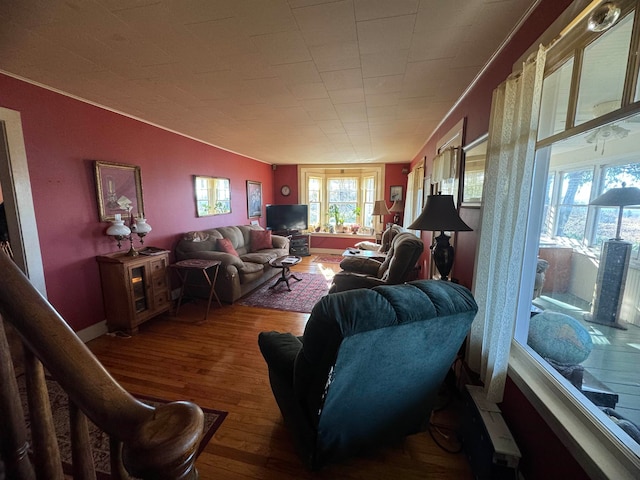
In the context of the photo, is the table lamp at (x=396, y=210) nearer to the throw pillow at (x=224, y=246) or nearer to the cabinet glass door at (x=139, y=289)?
the throw pillow at (x=224, y=246)

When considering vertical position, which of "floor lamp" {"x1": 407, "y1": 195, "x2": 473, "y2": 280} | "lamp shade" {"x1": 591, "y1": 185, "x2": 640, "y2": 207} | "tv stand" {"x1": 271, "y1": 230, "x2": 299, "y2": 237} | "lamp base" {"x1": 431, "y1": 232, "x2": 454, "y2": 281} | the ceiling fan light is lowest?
"tv stand" {"x1": 271, "y1": 230, "x2": 299, "y2": 237}

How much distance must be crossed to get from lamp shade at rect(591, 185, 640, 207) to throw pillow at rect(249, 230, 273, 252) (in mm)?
4650

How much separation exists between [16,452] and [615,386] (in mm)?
1980

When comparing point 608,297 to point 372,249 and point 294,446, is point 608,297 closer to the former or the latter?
point 294,446

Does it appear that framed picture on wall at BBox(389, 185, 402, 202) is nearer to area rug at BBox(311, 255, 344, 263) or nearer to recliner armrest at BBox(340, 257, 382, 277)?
area rug at BBox(311, 255, 344, 263)

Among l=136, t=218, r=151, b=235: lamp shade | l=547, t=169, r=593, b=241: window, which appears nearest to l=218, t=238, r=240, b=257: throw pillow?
l=136, t=218, r=151, b=235: lamp shade

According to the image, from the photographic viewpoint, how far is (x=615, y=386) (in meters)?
1.11

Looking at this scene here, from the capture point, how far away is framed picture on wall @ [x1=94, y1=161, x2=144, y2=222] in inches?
105

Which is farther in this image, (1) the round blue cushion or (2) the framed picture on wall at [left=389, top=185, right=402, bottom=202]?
(2) the framed picture on wall at [left=389, top=185, right=402, bottom=202]

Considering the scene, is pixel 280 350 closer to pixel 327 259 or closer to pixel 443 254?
pixel 443 254

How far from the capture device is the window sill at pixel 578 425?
864 millimetres

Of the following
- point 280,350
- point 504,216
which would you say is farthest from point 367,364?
point 504,216

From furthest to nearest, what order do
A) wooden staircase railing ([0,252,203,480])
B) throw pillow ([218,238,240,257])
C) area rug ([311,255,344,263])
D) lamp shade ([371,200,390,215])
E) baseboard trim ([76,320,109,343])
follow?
area rug ([311,255,344,263]) < lamp shade ([371,200,390,215]) < throw pillow ([218,238,240,257]) < baseboard trim ([76,320,109,343]) < wooden staircase railing ([0,252,203,480])

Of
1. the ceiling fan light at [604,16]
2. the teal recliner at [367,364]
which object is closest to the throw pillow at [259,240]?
the teal recliner at [367,364]
